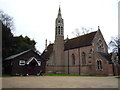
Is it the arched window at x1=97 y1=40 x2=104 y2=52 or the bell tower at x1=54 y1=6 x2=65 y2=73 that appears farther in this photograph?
the bell tower at x1=54 y1=6 x2=65 y2=73

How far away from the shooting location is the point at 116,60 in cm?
3888

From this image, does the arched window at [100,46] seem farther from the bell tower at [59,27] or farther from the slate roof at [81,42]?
the bell tower at [59,27]

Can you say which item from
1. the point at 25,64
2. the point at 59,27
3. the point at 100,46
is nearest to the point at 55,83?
the point at 25,64

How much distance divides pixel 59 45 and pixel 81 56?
8394 millimetres

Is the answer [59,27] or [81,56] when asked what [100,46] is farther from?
[59,27]

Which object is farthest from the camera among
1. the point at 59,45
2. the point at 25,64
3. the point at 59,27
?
the point at 59,27

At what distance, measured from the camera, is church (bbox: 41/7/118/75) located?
37.1m

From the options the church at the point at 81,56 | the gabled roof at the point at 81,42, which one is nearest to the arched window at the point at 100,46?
the church at the point at 81,56

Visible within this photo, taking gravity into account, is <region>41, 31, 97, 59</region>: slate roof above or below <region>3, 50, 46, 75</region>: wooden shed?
above

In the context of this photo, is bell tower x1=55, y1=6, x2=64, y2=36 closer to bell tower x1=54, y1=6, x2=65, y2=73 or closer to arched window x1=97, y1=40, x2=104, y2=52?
bell tower x1=54, y1=6, x2=65, y2=73

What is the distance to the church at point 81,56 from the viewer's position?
3706cm

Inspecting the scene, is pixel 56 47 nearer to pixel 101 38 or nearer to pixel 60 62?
pixel 60 62

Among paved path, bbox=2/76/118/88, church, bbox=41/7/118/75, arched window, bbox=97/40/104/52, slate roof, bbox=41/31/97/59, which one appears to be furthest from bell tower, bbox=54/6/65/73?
Answer: paved path, bbox=2/76/118/88

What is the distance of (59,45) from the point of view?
45719 mm
